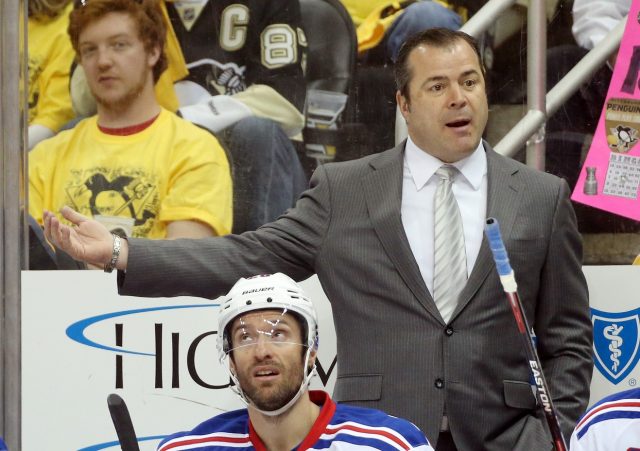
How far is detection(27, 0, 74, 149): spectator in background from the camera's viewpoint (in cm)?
407

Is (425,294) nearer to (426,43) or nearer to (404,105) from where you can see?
(404,105)

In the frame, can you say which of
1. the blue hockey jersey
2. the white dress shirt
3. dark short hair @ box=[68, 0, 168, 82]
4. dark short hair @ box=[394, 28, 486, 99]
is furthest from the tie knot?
dark short hair @ box=[68, 0, 168, 82]

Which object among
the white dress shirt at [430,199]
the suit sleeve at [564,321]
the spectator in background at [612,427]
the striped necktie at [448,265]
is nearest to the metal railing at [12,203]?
the white dress shirt at [430,199]

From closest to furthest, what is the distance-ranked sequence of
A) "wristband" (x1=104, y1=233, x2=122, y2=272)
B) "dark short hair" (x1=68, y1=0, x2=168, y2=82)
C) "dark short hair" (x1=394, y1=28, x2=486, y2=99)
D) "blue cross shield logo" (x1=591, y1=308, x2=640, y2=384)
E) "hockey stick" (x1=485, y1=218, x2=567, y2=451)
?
"hockey stick" (x1=485, y1=218, x2=567, y2=451) < "wristband" (x1=104, y1=233, x2=122, y2=272) < "dark short hair" (x1=394, y1=28, x2=486, y2=99) < "blue cross shield logo" (x1=591, y1=308, x2=640, y2=384) < "dark short hair" (x1=68, y1=0, x2=168, y2=82)

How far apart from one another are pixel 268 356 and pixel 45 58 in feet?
5.72

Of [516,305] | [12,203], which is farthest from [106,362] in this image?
[516,305]

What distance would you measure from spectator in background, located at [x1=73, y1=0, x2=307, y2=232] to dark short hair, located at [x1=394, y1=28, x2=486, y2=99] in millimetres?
600

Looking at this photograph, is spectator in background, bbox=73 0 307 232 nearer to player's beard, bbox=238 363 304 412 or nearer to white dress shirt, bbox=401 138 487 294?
white dress shirt, bbox=401 138 487 294

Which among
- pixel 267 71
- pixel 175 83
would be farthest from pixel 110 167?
pixel 267 71

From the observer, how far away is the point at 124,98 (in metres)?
4.12

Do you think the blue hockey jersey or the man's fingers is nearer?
the blue hockey jersey

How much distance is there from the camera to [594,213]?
4.03 meters

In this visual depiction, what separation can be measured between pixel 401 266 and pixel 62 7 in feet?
5.10

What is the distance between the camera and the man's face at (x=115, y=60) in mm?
4094
